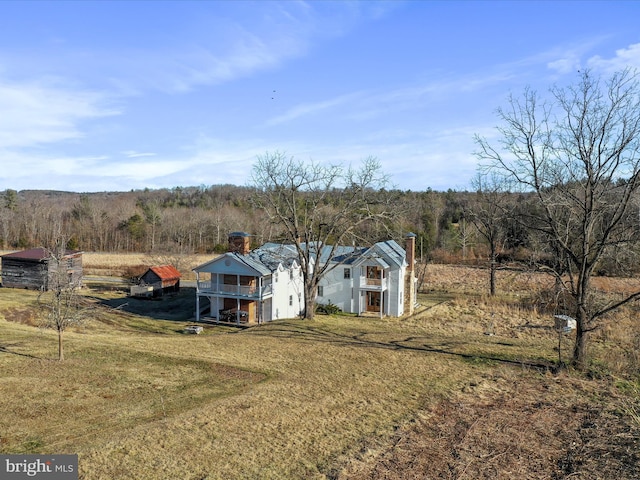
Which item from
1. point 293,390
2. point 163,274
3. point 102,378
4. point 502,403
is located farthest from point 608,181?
point 163,274

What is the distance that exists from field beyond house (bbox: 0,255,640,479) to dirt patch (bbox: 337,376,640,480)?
50 millimetres

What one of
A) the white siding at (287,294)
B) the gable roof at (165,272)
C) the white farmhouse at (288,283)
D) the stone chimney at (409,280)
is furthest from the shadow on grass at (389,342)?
the gable roof at (165,272)

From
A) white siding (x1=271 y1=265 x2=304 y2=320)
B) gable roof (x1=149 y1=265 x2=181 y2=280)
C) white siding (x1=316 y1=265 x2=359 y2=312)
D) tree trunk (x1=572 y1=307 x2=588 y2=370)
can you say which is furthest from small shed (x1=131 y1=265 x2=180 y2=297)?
tree trunk (x1=572 y1=307 x2=588 y2=370)

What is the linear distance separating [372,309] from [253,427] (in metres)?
24.9

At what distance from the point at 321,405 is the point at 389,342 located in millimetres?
9649

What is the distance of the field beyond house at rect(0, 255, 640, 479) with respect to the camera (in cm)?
1106

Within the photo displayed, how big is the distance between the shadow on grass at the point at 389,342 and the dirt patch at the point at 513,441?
165 inches

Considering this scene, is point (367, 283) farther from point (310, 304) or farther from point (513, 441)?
point (513, 441)

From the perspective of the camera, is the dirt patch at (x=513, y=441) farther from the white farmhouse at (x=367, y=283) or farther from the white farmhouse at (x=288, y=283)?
the white farmhouse at (x=367, y=283)

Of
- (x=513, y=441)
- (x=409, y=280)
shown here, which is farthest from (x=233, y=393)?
(x=409, y=280)

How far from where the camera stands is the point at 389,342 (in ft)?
78.1

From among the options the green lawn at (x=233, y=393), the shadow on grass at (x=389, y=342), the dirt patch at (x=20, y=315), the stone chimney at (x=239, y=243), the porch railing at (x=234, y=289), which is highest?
the stone chimney at (x=239, y=243)

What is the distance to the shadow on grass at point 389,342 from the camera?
804 inches

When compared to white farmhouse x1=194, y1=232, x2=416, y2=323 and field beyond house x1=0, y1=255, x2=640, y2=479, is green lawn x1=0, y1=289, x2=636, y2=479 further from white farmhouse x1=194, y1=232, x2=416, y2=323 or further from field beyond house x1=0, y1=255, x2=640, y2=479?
white farmhouse x1=194, y1=232, x2=416, y2=323
